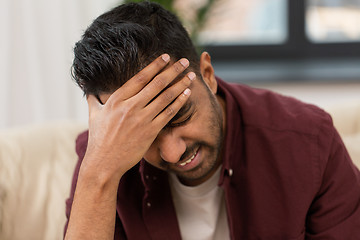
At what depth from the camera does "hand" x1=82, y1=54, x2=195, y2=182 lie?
1216mm

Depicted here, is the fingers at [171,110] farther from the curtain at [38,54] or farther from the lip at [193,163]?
the curtain at [38,54]

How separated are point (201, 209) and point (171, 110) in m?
0.43

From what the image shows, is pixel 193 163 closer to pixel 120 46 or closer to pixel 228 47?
pixel 120 46

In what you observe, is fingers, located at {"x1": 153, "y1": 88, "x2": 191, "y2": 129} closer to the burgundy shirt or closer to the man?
the man

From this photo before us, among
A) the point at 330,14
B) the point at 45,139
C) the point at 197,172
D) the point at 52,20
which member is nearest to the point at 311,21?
the point at 330,14

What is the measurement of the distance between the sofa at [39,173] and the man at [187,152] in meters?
0.30

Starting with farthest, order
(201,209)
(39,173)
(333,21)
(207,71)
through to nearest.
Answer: (333,21) → (39,173) → (201,209) → (207,71)

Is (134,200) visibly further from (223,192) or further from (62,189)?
(62,189)

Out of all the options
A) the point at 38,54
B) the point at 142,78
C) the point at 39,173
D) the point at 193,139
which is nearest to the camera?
the point at 142,78

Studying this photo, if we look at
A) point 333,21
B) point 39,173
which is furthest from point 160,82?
point 333,21

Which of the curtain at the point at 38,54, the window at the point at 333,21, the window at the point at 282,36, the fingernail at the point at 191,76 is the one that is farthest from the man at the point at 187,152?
Answer: the window at the point at 333,21

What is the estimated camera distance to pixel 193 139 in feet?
4.29

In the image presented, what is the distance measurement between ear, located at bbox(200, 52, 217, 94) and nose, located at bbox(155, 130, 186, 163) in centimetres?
20

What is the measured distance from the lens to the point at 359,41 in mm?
3234
